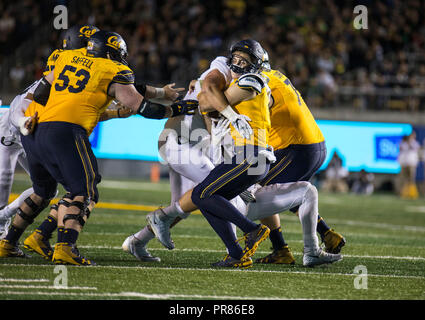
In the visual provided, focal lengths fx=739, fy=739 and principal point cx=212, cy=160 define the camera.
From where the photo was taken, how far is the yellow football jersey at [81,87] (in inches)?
212

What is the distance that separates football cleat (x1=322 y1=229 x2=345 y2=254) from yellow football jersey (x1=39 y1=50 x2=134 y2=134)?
2074 millimetres

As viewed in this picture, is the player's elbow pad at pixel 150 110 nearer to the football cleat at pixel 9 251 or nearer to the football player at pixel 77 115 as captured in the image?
the football player at pixel 77 115

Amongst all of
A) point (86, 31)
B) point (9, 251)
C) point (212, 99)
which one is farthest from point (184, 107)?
point (9, 251)

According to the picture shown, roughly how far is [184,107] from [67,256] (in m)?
1.38

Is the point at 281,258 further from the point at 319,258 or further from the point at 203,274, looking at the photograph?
the point at 203,274

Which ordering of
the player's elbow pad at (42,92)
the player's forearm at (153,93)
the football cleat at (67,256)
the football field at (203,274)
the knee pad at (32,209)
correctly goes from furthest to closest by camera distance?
1. the player's forearm at (153,93)
2. the knee pad at (32,209)
3. the player's elbow pad at (42,92)
4. the football cleat at (67,256)
5. the football field at (203,274)

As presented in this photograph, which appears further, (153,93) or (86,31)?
(86,31)

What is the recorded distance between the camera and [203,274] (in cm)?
514

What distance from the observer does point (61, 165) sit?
5.32 meters

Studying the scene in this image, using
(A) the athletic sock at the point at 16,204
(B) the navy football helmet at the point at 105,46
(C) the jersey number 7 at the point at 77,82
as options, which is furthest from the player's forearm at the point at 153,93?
(A) the athletic sock at the point at 16,204

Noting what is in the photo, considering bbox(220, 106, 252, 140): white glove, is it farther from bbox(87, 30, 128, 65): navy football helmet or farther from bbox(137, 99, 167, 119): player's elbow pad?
bbox(87, 30, 128, 65): navy football helmet
